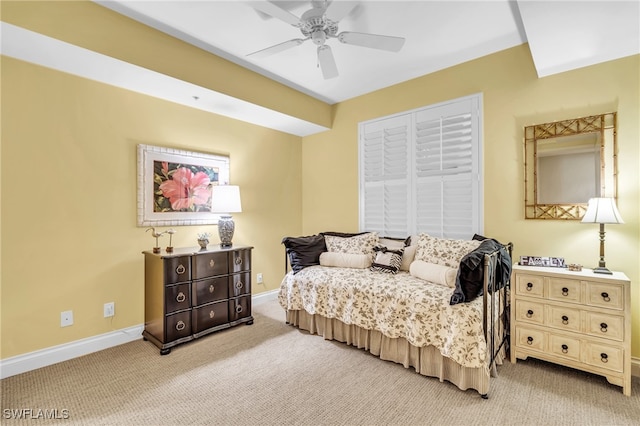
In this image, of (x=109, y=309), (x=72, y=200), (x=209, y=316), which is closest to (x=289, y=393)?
(x=209, y=316)

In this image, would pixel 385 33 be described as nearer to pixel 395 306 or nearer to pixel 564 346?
pixel 395 306

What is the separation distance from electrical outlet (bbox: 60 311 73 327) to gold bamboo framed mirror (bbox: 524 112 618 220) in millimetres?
4071

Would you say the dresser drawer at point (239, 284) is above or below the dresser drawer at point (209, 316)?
above

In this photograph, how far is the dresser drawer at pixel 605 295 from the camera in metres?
2.01

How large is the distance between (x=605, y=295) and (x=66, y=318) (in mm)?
4142

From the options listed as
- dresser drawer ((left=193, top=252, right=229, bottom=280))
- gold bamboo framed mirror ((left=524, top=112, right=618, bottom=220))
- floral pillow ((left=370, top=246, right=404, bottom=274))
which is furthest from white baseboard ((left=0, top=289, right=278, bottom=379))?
gold bamboo framed mirror ((left=524, top=112, right=618, bottom=220))

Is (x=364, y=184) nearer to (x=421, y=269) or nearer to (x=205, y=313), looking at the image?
(x=421, y=269)

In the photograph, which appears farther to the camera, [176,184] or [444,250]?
[176,184]

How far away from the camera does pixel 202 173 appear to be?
11.0 feet

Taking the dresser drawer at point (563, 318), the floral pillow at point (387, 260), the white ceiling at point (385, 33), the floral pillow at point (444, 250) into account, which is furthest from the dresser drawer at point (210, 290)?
the dresser drawer at point (563, 318)

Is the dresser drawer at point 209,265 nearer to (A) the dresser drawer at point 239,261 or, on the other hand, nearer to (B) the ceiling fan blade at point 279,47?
(A) the dresser drawer at point 239,261

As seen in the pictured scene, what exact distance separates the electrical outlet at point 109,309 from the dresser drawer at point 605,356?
3.86 meters

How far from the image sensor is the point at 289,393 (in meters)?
2.03

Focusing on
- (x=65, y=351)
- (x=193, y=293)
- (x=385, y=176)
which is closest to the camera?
(x=65, y=351)
